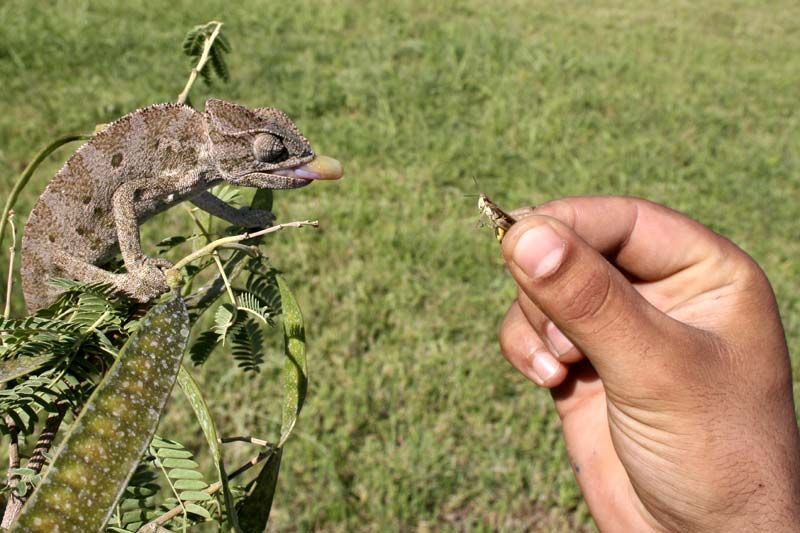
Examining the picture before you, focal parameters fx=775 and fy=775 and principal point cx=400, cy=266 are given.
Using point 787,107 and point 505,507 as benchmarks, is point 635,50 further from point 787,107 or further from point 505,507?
point 505,507

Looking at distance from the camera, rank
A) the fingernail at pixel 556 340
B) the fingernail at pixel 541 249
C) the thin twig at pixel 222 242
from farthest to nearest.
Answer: the fingernail at pixel 556 340, the fingernail at pixel 541 249, the thin twig at pixel 222 242

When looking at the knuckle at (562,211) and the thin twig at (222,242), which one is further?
the knuckle at (562,211)

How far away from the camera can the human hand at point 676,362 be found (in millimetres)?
1466

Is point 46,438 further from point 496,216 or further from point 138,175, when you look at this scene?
point 496,216

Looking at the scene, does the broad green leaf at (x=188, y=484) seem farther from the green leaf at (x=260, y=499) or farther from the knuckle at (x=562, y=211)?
the knuckle at (x=562, y=211)

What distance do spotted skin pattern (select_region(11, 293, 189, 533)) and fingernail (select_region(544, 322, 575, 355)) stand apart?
1.54 m

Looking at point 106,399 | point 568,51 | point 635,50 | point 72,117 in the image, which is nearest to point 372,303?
point 72,117

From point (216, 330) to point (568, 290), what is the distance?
26.5 inches

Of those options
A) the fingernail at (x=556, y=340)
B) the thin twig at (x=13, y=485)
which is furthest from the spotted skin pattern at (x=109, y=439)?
the fingernail at (x=556, y=340)

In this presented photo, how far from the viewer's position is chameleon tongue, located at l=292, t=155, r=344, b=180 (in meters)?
1.20

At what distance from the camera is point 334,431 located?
3.57m

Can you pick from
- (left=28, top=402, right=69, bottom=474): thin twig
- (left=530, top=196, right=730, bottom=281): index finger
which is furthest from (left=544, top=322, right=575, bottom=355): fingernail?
(left=28, top=402, right=69, bottom=474): thin twig

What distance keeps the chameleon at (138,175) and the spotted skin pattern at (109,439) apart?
333mm

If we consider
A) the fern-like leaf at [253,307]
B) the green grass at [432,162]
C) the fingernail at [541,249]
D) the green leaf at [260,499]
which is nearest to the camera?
the green leaf at [260,499]
